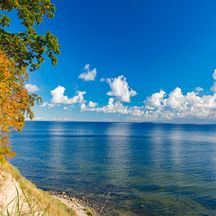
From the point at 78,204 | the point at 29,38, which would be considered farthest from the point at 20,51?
the point at 78,204

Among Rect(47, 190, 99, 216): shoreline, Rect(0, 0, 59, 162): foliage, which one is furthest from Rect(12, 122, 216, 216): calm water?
Rect(0, 0, 59, 162): foliage

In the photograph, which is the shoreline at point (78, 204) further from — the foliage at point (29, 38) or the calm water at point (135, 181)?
the foliage at point (29, 38)

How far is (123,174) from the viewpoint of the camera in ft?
221

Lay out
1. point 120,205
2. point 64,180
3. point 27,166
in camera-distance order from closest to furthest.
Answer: point 120,205 → point 64,180 → point 27,166

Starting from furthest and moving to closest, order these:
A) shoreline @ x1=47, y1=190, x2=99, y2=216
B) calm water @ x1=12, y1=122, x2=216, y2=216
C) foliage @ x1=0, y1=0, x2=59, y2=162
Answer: calm water @ x1=12, y1=122, x2=216, y2=216 → shoreline @ x1=47, y1=190, x2=99, y2=216 → foliage @ x1=0, y1=0, x2=59, y2=162

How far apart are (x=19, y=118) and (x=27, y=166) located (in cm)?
5590

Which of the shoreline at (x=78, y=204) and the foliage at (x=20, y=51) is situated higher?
the foliage at (x=20, y=51)

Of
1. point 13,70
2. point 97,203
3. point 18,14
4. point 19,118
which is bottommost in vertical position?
point 97,203

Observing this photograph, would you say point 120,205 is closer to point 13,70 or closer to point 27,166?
point 13,70

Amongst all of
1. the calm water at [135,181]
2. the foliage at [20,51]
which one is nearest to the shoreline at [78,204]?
the calm water at [135,181]

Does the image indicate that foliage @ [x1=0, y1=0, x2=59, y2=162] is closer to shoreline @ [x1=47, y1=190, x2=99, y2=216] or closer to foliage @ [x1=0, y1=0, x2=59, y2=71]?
foliage @ [x1=0, y1=0, x2=59, y2=71]

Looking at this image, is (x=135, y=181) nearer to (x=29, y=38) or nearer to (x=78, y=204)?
(x=78, y=204)

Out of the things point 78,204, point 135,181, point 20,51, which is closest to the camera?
point 20,51

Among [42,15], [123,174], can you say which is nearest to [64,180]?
[123,174]
